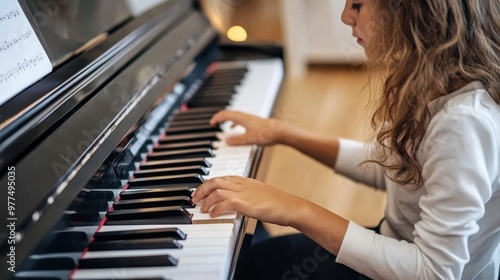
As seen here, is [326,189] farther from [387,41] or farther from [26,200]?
[26,200]

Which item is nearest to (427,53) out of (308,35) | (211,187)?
(211,187)

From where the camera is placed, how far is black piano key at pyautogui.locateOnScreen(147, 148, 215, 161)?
1.25 meters

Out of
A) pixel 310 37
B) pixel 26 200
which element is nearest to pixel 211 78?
pixel 26 200

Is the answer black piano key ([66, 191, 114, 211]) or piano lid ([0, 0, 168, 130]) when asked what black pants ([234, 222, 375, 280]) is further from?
piano lid ([0, 0, 168, 130])

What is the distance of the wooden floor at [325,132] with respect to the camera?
169 centimetres

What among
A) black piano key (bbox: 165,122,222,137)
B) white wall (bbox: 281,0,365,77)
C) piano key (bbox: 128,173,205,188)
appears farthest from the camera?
white wall (bbox: 281,0,365,77)

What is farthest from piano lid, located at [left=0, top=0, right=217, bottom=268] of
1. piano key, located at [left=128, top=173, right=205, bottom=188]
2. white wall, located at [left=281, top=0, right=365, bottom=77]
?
white wall, located at [left=281, top=0, right=365, bottom=77]

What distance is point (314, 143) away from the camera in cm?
137

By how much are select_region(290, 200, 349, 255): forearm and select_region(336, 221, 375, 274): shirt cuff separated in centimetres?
1

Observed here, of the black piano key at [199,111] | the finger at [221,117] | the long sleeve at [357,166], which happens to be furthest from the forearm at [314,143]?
the black piano key at [199,111]

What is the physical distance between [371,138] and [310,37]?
9.18ft

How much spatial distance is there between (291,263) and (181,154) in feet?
1.20

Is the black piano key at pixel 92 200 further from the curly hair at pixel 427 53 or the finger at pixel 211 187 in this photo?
the curly hair at pixel 427 53

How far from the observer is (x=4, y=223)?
0.79 meters
